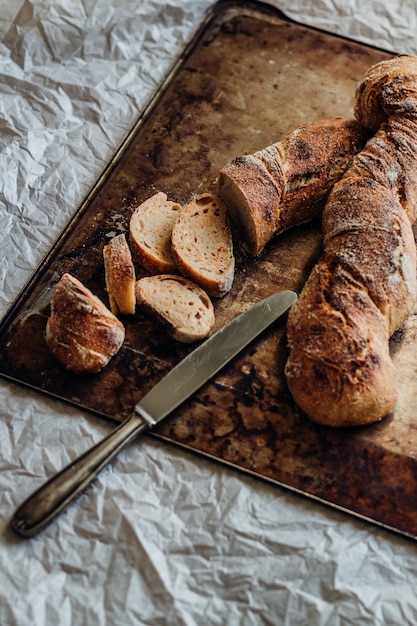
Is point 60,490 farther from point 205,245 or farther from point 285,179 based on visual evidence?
point 285,179

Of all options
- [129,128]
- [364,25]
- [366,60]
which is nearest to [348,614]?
[129,128]

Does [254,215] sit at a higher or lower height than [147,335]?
higher

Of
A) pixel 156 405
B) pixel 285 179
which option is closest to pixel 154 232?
pixel 285 179

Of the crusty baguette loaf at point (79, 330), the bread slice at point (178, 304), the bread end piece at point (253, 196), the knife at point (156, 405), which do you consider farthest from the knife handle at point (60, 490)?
the bread end piece at point (253, 196)

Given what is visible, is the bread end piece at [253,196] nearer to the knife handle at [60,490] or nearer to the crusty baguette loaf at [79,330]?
the crusty baguette loaf at [79,330]

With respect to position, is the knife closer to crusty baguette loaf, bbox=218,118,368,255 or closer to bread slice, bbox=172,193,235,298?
bread slice, bbox=172,193,235,298

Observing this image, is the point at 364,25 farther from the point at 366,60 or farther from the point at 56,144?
the point at 56,144
